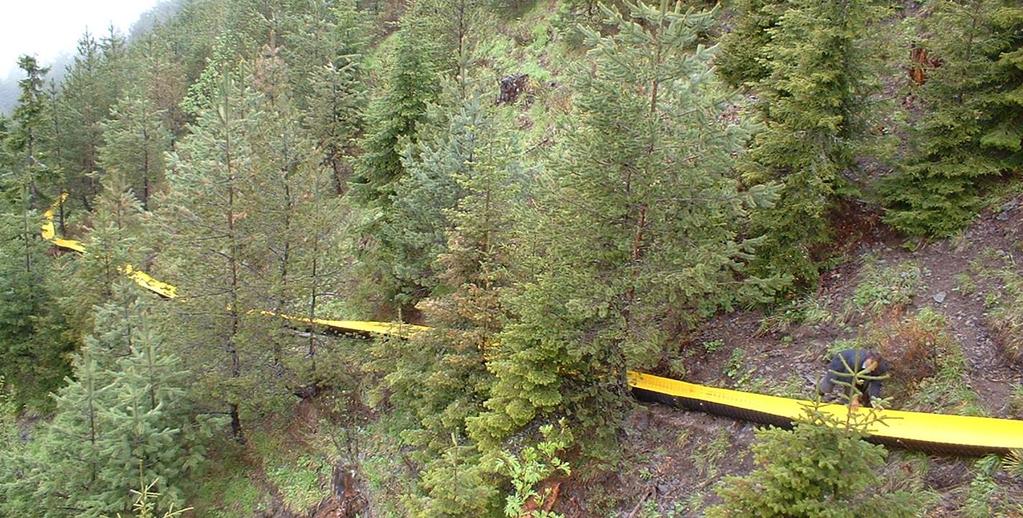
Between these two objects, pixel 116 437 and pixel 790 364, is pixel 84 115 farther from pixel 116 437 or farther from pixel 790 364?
pixel 790 364

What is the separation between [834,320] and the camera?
11844mm

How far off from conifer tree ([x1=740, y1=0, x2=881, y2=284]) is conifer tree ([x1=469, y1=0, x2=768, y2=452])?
2104 millimetres

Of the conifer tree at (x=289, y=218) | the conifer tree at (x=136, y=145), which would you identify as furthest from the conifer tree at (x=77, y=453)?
the conifer tree at (x=136, y=145)

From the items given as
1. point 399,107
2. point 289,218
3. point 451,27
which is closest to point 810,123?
point 399,107

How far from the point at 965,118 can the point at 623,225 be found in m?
6.89

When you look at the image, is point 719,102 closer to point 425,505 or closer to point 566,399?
point 566,399

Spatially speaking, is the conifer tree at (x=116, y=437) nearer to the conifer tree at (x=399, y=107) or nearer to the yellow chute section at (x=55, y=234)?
the conifer tree at (x=399, y=107)

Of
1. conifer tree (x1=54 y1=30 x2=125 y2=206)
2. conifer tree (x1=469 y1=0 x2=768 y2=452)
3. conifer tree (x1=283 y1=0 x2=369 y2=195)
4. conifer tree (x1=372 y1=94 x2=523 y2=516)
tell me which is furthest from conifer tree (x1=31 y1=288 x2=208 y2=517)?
conifer tree (x1=54 y1=30 x2=125 y2=206)

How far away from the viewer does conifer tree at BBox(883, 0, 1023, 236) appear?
11.0m

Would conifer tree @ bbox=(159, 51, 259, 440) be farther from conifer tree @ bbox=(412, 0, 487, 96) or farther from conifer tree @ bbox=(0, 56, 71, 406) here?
conifer tree @ bbox=(0, 56, 71, 406)

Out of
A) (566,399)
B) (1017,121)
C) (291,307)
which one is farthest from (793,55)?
(291,307)

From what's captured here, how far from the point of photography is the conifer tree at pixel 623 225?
947 centimetres

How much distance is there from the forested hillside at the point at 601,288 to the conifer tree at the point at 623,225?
57mm

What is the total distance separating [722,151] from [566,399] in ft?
17.2
